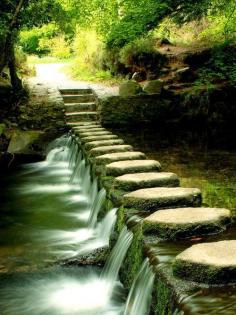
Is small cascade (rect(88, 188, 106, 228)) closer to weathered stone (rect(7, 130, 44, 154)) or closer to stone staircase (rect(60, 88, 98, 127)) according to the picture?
weathered stone (rect(7, 130, 44, 154))

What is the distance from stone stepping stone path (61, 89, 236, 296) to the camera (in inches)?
109

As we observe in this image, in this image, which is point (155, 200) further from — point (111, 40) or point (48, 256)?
point (111, 40)

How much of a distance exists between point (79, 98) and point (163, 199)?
9589mm

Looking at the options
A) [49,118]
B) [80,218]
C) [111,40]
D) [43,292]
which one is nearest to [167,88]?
[111,40]

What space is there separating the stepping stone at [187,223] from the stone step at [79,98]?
32.3ft

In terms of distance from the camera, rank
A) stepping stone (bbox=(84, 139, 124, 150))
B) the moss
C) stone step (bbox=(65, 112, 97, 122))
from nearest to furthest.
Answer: the moss, stepping stone (bbox=(84, 139, 124, 150)), stone step (bbox=(65, 112, 97, 122))

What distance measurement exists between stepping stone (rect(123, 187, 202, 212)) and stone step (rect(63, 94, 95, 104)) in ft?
29.8

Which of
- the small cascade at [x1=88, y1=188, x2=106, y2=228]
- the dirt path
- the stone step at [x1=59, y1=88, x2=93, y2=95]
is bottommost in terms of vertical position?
the small cascade at [x1=88, y1=188, x2=106, y2=228]

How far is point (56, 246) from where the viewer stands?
5.88 m

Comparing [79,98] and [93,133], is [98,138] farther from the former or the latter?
[79,98]

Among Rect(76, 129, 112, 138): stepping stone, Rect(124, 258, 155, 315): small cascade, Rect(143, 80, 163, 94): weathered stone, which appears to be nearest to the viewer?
Rect(124, 258, 155, 315): small cascade

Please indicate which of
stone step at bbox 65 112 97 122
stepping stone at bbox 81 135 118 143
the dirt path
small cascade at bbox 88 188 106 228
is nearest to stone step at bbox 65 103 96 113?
stone step at bbox 65 112 97 122

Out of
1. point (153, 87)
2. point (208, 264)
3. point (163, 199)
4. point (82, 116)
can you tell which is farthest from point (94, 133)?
point (208, 264)

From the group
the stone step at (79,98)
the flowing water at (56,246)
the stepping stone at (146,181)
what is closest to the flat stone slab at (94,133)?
the flowing water at (56,246)
